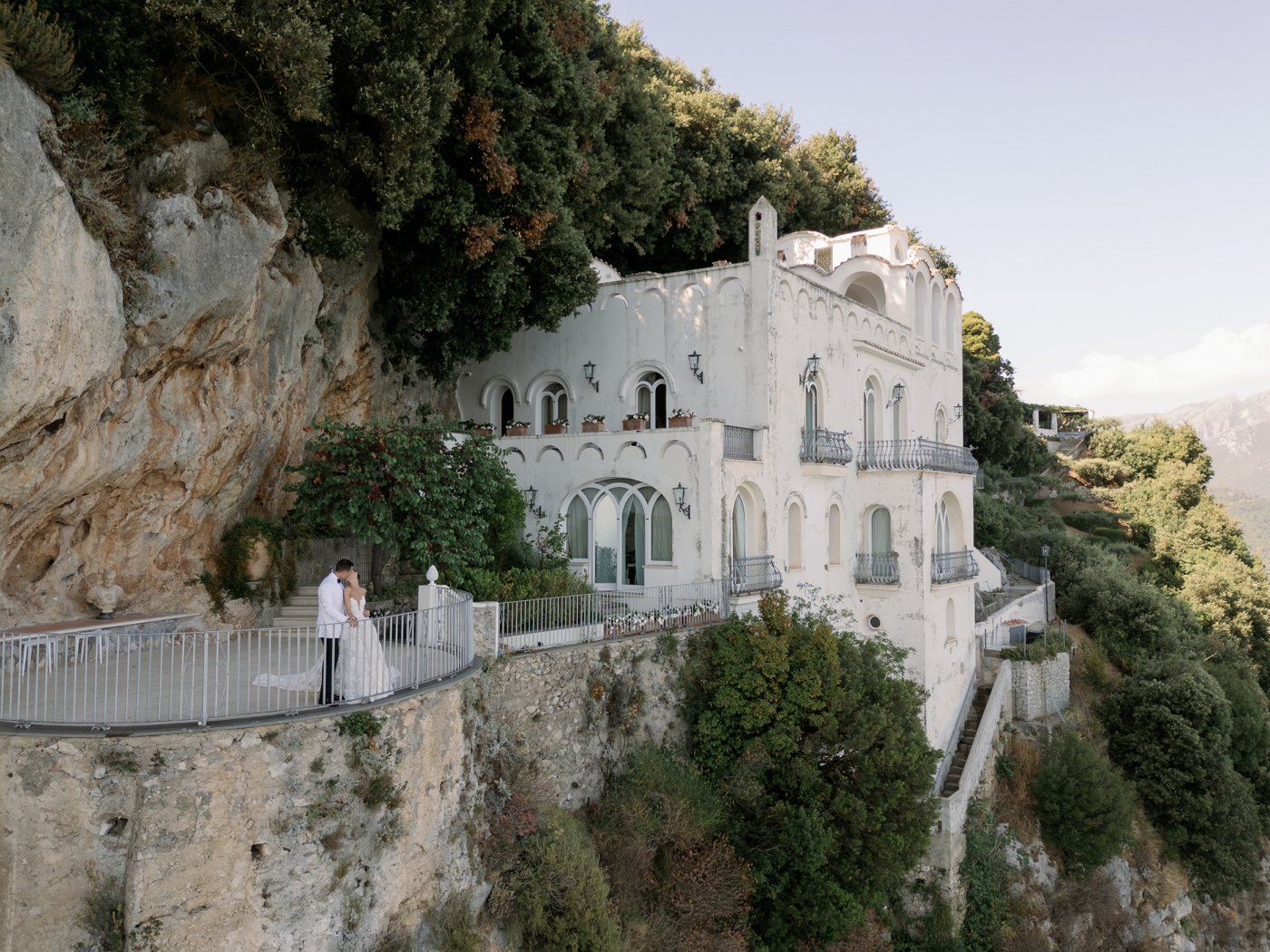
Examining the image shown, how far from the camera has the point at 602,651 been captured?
1403 centimetres

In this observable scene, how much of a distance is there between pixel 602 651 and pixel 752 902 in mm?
4754

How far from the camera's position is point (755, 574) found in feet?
59.0

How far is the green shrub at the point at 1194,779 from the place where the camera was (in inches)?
941

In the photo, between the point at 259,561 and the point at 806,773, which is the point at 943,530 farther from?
the point at 259,561

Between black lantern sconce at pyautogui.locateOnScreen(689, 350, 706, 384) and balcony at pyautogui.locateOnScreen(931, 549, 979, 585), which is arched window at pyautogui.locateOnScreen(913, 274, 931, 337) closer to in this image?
balcony at pyautogui.locateOnScreen(931, 549, 979, 585)

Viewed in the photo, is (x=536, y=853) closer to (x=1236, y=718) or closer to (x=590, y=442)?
(x=590, y=442)

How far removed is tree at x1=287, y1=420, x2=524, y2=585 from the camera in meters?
14.6

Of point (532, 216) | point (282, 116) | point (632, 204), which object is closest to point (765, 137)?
point (632, 204)

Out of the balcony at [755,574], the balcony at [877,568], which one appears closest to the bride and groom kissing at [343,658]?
the balcony at [755,574]

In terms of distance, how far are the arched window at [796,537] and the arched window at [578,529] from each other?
179 inches

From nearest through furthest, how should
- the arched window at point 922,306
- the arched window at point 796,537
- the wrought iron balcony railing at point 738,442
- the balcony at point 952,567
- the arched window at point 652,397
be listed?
the wrought iron balcony railing at point 738,442 → the arched window at point 796,537 → the arched window at point 652,397 → the balcony at point 952,567 → the arched window at point 922,306

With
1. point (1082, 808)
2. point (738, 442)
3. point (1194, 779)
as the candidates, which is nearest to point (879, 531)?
point (738, 442)

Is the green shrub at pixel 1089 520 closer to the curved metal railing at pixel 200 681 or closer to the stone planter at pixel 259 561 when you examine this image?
the stone planter at pixel 259 561

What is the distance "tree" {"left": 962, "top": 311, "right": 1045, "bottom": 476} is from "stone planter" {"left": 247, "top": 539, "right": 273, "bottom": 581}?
35255 mm
